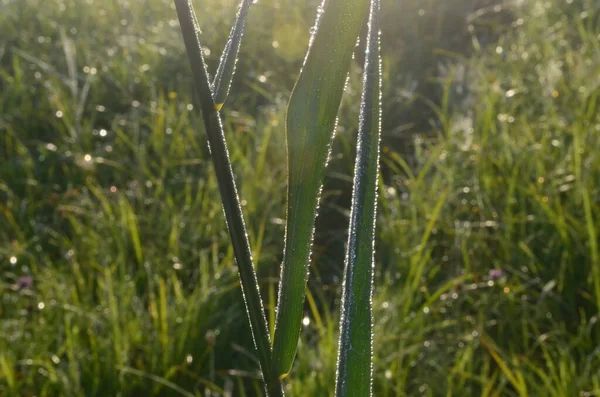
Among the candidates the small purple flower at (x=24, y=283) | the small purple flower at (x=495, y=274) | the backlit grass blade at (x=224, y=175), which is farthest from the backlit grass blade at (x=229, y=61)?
the small purple flower at (x=24, y=283)

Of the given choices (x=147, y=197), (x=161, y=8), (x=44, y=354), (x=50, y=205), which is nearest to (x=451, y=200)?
(x=147, y=197)

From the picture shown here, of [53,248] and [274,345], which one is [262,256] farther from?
[274,345]

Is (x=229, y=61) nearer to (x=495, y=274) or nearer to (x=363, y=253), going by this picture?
(x=363, y=253)

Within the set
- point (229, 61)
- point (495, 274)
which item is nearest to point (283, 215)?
point (495, 274)

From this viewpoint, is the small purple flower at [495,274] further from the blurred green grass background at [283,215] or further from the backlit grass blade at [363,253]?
the backlit grass blade at [363,253]

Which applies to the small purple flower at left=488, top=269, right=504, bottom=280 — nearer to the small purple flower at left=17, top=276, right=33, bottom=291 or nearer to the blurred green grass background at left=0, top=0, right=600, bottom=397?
the blurred green grass background at left=0, top=0, right=600, bottom=397

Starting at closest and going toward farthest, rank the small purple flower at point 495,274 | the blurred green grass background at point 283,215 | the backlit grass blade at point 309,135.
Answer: the backlit grass blade at point 309,135, the blurred green grass background at point 283,215, the small purple flower at point 495,274
